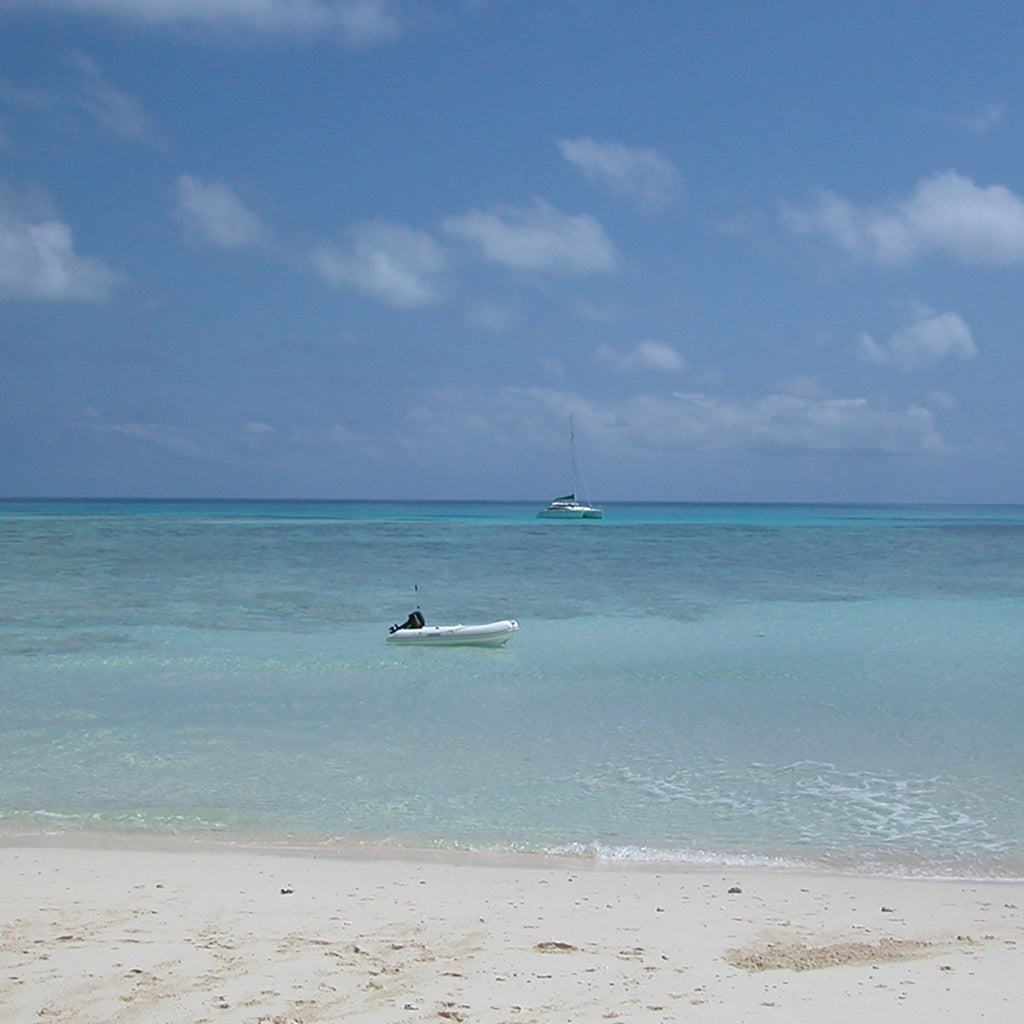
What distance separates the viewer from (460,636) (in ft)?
64.5

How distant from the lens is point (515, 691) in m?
15.4

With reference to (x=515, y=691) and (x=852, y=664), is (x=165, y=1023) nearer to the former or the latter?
(x=515, y=691)

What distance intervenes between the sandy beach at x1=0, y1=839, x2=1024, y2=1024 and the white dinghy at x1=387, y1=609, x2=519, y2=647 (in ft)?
37.1

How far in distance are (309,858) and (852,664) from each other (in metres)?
12.6

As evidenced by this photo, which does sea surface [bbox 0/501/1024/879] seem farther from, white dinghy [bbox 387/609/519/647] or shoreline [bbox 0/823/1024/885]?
white dinghy [bbox 387/609/519/647]

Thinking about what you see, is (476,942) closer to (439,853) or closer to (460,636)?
(439,853)

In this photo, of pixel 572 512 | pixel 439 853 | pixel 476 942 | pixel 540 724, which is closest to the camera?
pixel 476 942

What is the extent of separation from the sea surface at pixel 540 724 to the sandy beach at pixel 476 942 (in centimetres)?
78

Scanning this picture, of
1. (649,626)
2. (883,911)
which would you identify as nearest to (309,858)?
(883,911)

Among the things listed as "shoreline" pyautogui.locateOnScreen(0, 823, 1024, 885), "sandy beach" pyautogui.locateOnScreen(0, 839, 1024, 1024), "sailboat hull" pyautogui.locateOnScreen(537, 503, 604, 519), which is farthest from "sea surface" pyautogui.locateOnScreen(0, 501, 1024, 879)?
"sailboat hull" pyautogui.locateOnScreen(537, 503, 604, 519)

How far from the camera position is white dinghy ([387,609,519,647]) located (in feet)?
64.3

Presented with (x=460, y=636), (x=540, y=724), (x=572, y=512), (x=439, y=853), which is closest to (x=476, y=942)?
(x=439, y=853)

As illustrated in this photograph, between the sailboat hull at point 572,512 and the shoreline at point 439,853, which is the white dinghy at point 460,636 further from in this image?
the sailboat hull at point 572,512

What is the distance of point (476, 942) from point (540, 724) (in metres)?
6.94
